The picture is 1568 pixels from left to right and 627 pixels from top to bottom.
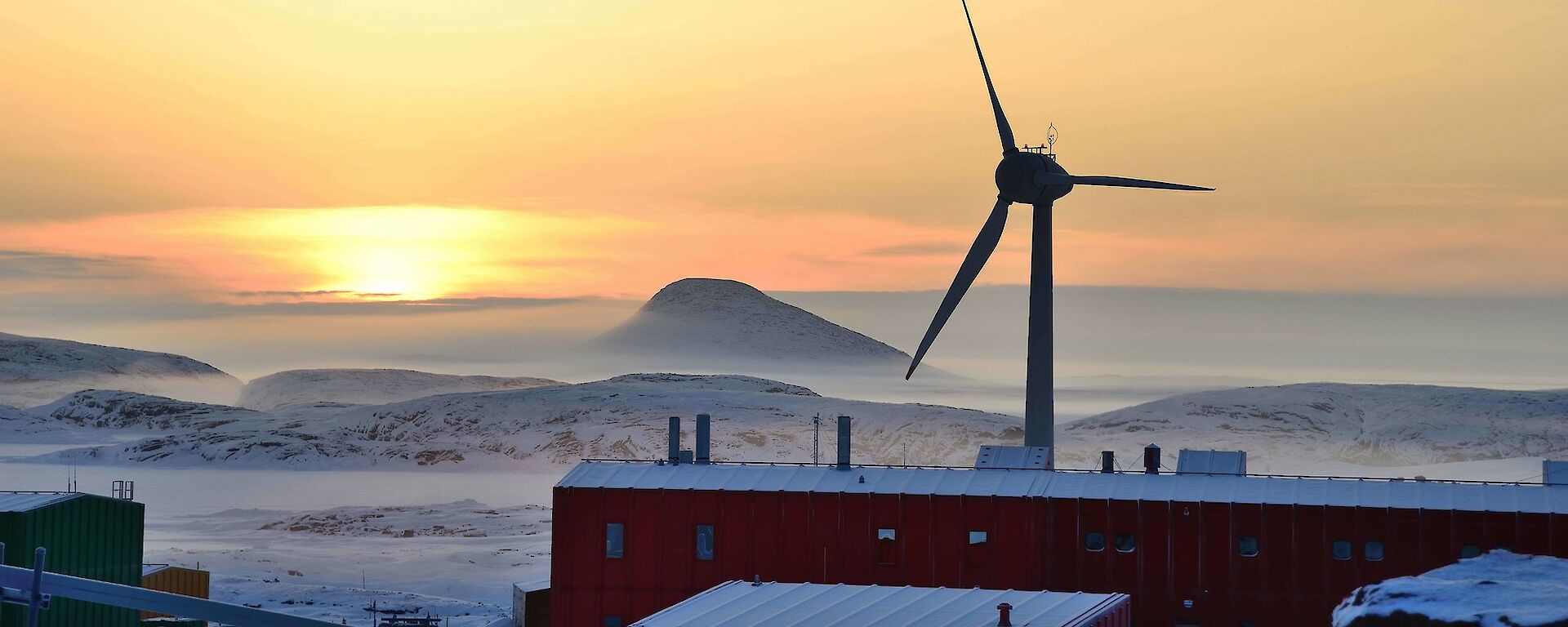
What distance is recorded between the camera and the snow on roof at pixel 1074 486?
61.7m

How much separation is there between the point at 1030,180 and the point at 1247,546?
2202cm

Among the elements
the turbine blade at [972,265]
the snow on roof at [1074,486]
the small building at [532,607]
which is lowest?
the small building at [532,607]

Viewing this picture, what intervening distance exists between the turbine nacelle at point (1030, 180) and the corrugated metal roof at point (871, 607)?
26.5 metres

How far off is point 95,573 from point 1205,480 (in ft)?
126

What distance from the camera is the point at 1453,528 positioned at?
2389 inches

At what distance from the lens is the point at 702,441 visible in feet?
234

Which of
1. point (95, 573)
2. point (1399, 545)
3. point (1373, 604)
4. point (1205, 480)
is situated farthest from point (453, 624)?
point (1373, 604)

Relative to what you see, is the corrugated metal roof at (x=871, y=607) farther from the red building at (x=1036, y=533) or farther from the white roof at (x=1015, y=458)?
the white roof at (x=1015, y=458)

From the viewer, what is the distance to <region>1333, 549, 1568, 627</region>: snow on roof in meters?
35.9

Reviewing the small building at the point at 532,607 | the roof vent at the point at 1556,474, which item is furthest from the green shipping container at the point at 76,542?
the roof vent at the point at 1556,474

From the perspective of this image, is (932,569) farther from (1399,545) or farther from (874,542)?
(1399,545)

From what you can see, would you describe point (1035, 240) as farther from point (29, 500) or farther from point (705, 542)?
point (29, 500)

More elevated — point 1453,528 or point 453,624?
point 1453,528

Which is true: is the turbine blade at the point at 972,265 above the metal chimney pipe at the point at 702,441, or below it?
above
